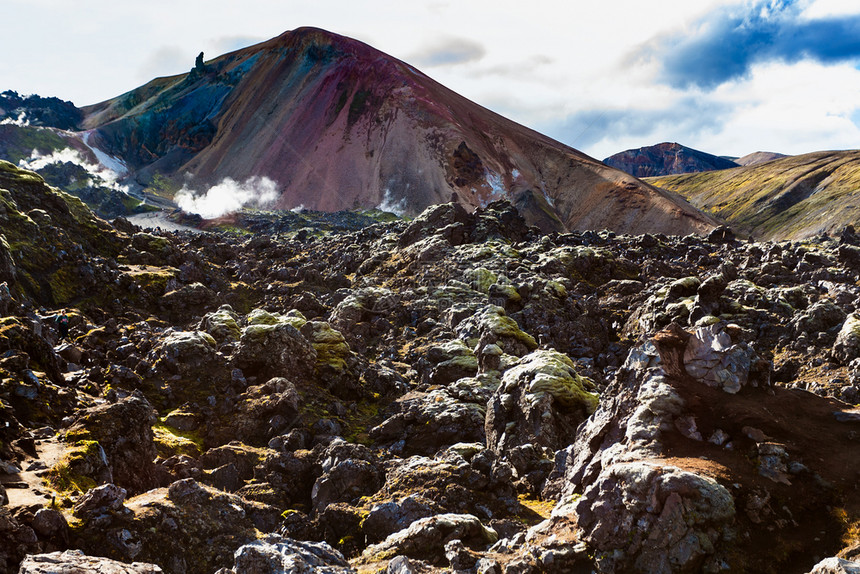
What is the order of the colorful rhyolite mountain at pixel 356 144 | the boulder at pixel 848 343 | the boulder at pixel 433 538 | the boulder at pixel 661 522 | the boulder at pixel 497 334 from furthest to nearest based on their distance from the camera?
the colorful rhyolite mountain at pixel 356 144
the boulder at pixel 497 334
the boulder at pixel 848 343
the boulder at pixel 433 538
the boulder at pixel 661 522

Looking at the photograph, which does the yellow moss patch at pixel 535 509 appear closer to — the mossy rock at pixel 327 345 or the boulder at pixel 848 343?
the mossy rock at pixel 327 345

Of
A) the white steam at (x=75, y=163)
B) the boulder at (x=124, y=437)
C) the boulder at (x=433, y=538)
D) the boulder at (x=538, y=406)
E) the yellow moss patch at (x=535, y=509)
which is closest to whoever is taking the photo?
the boulder at (x=433, y=538)

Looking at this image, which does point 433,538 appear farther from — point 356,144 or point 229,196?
point 356,144

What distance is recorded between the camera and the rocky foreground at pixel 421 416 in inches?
414

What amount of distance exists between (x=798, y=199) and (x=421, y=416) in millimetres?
172686

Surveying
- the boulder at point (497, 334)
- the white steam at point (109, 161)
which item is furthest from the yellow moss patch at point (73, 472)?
the white steam at point (109, 161)

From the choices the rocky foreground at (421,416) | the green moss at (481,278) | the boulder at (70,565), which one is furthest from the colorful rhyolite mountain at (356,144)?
the boulder at (70,565)

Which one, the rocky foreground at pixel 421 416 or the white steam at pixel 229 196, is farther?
the white steam at pixel 229 196

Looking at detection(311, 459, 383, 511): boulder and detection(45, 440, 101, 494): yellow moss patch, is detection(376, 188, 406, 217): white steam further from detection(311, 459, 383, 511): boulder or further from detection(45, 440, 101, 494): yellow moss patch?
detection(45, 440, 101, 494): yellow moss patch

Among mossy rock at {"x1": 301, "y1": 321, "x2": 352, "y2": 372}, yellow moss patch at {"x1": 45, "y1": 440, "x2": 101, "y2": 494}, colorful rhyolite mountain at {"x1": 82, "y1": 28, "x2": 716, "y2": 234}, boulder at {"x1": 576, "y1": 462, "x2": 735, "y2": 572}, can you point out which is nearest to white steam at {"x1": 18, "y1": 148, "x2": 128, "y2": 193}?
colorful rhyolite mountain at {"x1": 82, "y1": 28, "x2": 716, "y2": 234}

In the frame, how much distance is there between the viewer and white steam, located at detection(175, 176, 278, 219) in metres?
112

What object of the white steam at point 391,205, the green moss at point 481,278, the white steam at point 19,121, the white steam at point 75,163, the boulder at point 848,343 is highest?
the white steam at point 19,121

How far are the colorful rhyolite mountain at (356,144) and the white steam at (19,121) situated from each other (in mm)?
16134

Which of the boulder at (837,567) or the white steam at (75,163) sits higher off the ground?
the white steam at (75,163)
